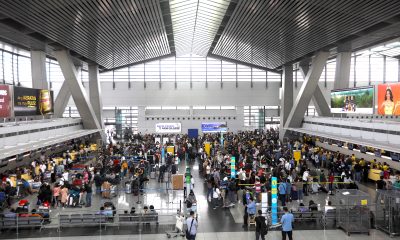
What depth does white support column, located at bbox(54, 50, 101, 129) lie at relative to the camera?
1015 inches

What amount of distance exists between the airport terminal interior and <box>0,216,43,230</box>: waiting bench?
0.14 feet

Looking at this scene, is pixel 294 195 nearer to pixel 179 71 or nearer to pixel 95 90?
pixel 95 90

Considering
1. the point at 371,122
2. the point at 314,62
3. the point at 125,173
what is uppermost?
the point at 314,62

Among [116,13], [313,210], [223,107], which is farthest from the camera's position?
[223,107]

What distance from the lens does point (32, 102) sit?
865 inches

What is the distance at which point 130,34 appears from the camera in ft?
80.7

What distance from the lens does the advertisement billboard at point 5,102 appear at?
18.5 meters

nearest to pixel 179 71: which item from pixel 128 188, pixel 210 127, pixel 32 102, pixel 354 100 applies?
pixel 210 127

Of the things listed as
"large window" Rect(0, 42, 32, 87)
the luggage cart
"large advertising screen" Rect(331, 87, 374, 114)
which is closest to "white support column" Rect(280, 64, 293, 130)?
"large advertising screen" Rect(331, 87, 374, 114)

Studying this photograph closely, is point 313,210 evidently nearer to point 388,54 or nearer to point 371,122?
point 371,122

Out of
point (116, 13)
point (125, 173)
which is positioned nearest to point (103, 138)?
point (125, 173)

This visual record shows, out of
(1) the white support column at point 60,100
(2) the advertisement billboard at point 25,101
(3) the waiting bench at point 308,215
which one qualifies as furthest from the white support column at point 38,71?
(3) the waiting bench at point 308,215

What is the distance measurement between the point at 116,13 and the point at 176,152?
1099cm

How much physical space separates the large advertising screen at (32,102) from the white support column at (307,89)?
63.7 feet
